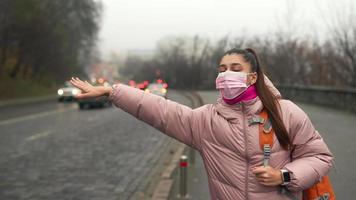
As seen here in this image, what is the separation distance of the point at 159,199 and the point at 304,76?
1118 inches

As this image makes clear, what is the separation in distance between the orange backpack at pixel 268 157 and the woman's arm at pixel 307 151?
3.7 inches

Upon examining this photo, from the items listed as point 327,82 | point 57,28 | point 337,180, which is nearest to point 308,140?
point 337,180

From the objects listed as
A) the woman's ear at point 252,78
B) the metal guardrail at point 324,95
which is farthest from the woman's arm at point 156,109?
the metal guardrail at point 324,95

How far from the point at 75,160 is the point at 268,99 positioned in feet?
30.4

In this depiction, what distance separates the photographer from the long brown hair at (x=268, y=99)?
9.29 ft

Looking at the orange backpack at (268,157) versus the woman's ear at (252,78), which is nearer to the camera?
the orange backpack at (268,157)

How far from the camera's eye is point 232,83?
2.89m

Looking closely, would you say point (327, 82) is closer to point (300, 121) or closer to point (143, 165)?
point (143, 165)

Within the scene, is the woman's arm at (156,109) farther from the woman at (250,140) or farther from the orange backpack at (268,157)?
the orange backpack at (268,157)

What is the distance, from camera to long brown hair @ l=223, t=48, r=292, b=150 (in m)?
2.83

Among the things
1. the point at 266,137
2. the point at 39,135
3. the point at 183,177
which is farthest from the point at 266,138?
the point at 39,135

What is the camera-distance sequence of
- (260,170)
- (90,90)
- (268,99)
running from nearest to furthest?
(260,170)
(268,99)
(90,90)

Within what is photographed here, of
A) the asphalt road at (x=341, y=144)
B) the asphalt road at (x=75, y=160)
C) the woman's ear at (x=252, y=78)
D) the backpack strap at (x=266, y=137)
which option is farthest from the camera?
the asphalt road at (x=75, y=160)

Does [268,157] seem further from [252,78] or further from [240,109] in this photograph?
[252,78]
